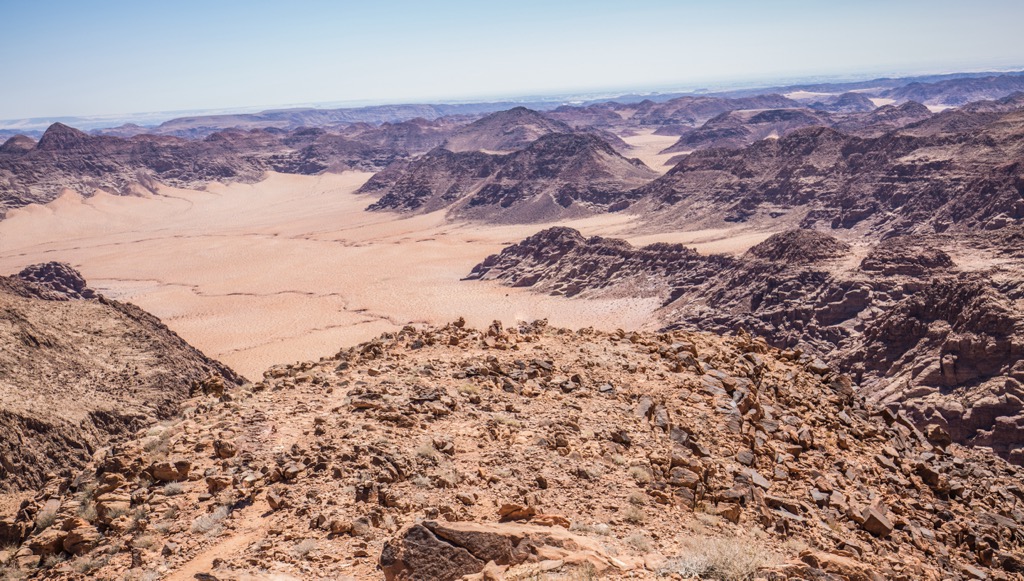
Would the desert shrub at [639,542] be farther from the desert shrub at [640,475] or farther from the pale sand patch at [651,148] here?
the pale sand patch at [651,148]

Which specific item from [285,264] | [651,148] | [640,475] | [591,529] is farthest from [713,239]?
[651,148]

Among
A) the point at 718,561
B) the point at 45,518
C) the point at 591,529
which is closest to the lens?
the point at 718,561

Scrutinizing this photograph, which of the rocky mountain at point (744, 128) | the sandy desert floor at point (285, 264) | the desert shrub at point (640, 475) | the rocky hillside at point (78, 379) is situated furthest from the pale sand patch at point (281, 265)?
the rocky mountain at point (744, 128)

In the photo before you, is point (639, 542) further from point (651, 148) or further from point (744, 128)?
point (744, 128)

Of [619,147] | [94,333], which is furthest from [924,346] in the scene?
[619,147]

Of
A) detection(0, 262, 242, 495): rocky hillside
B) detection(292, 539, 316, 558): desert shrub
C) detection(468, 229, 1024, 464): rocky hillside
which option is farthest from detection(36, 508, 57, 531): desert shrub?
detection(468, 229, 1024, 464): rocky hillside

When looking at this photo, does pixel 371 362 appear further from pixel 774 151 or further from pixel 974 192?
pixel 774 151
